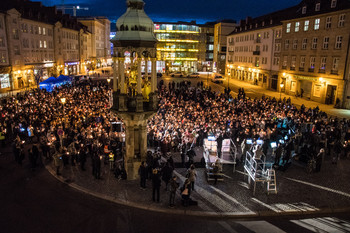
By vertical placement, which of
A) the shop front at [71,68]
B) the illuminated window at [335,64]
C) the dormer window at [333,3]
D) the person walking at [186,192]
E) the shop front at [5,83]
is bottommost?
the person walking at [186,192]

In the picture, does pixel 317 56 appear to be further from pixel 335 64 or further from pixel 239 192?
pixel 239 192

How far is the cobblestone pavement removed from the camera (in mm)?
11484

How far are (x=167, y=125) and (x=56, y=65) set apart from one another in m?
48.5

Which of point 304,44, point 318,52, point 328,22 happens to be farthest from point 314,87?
point 328,22

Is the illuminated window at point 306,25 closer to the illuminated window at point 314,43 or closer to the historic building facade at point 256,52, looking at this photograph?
the illuminated window at point 314,43

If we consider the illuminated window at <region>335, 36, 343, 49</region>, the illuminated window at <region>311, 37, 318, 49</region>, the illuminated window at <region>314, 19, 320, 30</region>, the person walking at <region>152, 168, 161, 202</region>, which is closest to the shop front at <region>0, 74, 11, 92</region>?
the person walking at <region>152, 168, 161, 202</region>

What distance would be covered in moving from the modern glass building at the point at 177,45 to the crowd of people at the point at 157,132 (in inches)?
2714

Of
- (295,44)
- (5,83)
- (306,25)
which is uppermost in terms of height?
(306,25)

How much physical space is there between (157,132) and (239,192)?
7357mm

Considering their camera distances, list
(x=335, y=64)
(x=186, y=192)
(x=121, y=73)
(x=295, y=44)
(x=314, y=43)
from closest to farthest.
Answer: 1. (x=186, y=192)
2. (x=121, y=73)
3. (x=335, y=64)
4. (x=314, y=43)
5. (x=295, y=44)

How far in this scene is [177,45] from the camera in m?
93.8

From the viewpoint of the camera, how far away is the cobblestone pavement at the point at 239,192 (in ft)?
37.7

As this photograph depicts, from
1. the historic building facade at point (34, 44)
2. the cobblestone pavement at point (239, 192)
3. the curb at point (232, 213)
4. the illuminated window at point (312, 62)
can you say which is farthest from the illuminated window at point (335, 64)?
the historic building facade at point (34, 44)

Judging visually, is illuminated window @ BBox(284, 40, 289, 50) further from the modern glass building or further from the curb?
the modern glass building
